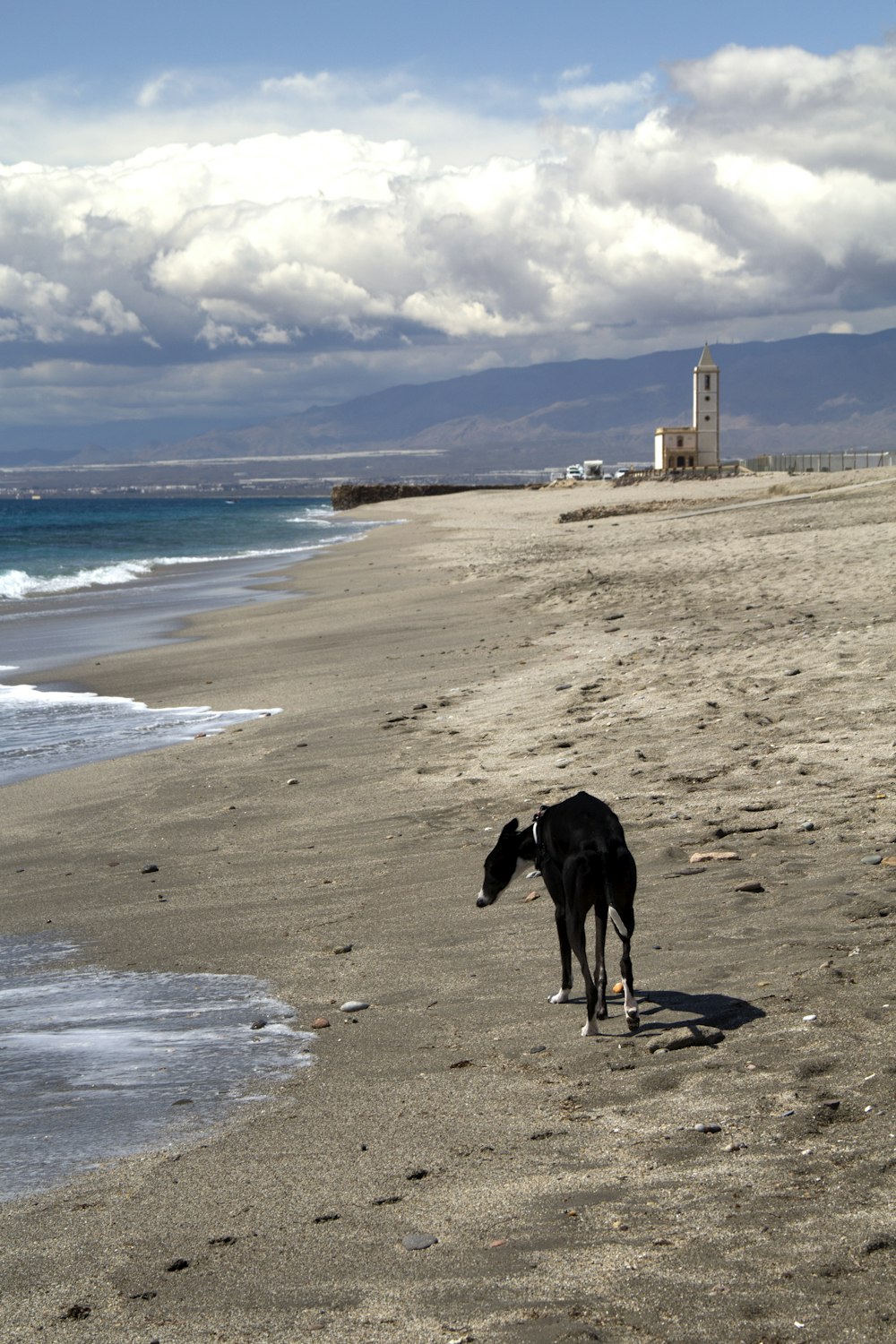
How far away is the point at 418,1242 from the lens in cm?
389

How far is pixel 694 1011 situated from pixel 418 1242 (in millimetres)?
1999

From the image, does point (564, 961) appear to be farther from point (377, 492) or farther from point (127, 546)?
point (377, 492)

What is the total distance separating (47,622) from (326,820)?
755 inches

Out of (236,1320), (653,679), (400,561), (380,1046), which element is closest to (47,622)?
(400,561)

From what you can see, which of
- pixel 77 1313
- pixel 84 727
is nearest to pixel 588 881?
pixel 77 1313

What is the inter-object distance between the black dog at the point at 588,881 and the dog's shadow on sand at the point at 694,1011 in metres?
0.15

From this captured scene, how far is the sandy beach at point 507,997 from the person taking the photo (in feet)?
12.0

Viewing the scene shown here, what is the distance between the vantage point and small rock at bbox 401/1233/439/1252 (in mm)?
3865

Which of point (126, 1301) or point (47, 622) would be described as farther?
point (47, 622)

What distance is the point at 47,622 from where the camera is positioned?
88.7ft

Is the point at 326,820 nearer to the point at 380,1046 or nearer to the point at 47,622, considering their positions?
the point at 380,1046

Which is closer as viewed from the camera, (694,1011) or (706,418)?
(694,1011)

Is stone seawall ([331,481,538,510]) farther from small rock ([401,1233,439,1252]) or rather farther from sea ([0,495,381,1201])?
small rock ([401,1233,439,1252])

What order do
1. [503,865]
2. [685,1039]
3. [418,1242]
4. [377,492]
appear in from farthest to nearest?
[377,492], [503,865], [685,1039], [418,1242]
